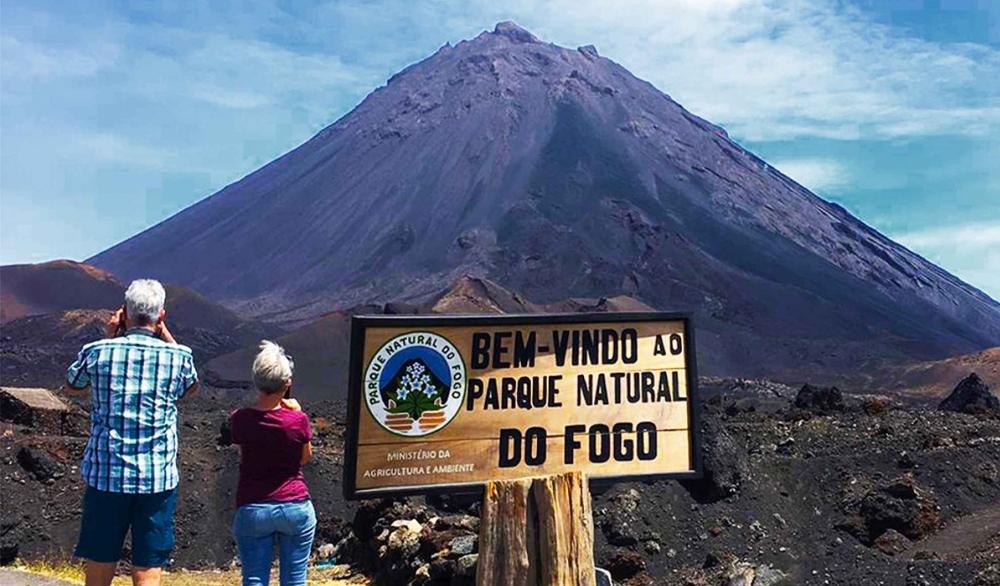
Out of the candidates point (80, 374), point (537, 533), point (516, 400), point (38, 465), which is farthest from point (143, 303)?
point (38, 465)

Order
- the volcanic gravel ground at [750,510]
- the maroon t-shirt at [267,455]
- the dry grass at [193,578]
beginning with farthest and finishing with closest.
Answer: the volcanic gravel ground at [750,510]
the dry grass at [193,578]
the maroon t-shirt at [267,455]

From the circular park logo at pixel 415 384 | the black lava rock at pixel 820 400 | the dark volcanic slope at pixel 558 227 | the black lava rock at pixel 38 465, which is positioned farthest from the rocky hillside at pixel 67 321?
the circular park logo at pixel 415 384

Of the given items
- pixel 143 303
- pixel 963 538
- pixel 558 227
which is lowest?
pixel 963 538

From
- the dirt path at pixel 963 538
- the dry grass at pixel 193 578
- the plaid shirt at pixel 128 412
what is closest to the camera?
the plaid shirt at pixel 128 412

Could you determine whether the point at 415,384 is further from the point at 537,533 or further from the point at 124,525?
the point at 124,525

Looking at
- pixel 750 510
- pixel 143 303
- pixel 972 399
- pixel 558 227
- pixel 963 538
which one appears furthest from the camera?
pixel 558 227

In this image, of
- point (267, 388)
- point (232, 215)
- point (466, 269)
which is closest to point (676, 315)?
point (267, 388)

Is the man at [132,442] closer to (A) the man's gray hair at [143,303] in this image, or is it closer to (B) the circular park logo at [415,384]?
(A) the man's gray hair at [143,303]

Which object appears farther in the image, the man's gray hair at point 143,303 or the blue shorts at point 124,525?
the man's gray hair at point 143,303
